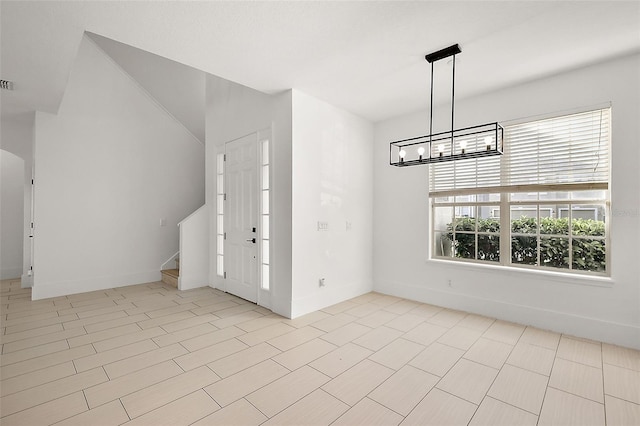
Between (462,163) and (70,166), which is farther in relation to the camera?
(70,166)

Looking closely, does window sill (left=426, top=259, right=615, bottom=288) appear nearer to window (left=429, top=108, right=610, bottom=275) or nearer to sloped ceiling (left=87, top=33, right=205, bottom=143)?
window (left=429, top=108, right=610, bottom=275)

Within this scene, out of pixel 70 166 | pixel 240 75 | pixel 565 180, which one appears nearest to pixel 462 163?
pixel 565 180

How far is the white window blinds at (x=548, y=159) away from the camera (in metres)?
3.22

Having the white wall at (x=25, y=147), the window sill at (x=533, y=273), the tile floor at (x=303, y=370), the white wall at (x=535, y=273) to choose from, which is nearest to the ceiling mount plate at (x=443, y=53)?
the white wall at (x=535, y=273)

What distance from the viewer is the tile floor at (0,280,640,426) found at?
1.99 meters

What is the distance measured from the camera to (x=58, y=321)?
3604 millimetres

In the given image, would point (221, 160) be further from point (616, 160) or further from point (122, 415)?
point (616, 160)

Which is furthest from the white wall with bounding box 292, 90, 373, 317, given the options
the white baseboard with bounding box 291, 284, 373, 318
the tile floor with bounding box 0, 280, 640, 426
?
the tile floor with bounding box 0, 280, 640, 426

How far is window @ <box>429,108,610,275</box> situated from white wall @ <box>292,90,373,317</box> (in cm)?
124

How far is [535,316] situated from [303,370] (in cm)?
277

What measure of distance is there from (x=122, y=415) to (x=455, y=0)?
3621 millimetres

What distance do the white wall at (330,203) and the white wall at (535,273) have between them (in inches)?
13.8

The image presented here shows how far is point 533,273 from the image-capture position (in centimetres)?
348

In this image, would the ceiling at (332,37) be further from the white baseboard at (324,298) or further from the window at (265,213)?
the white baseboard at (324,298)
